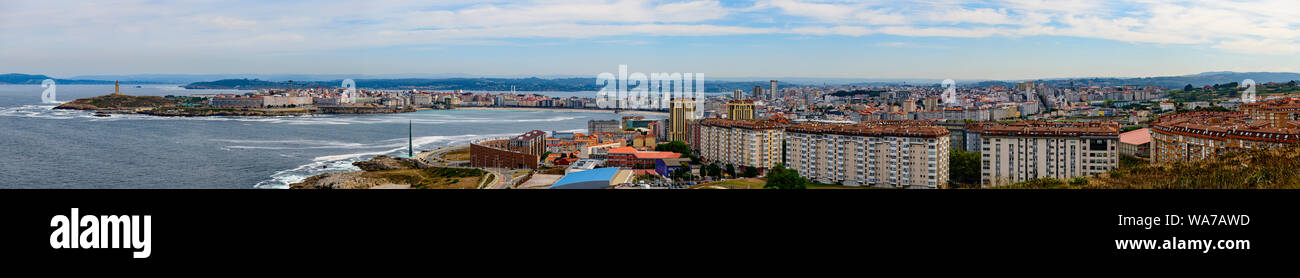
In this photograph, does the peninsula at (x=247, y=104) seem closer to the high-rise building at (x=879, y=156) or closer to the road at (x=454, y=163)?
the road at (x=454, y=163)

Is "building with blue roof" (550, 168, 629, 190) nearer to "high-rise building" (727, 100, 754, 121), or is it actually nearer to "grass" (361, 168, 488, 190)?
"grass" (361, 168, 488, 190)

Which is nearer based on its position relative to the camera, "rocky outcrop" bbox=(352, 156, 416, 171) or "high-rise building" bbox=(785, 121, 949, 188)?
"high-rise building" bbox=(785, 121, 949, 188)

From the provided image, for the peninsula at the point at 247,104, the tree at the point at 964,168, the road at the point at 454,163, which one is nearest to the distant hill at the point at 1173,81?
the tree at the point at 964,168

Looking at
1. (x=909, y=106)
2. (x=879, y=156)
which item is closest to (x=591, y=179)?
(x=879, y=156)

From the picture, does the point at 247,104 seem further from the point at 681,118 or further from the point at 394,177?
the point at 394,177

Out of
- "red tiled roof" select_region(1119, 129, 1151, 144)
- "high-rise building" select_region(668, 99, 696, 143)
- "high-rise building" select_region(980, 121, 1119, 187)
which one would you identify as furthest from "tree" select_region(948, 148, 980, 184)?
"high-rise building" select_region(668, 99, 696, 143)
